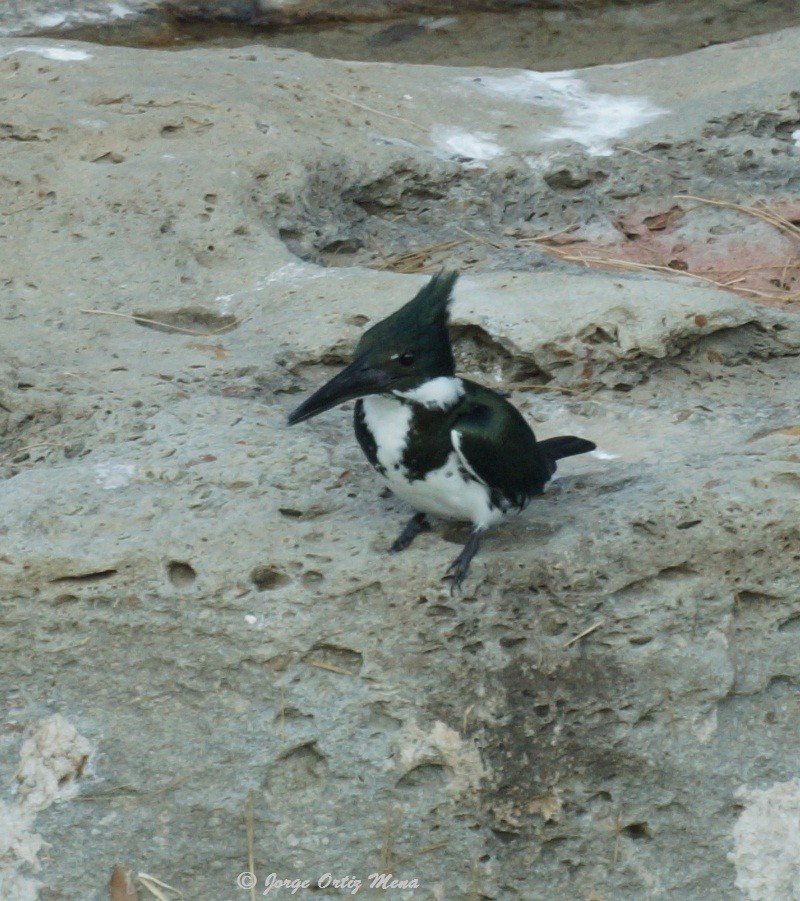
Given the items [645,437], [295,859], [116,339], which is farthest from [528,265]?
[295,859]

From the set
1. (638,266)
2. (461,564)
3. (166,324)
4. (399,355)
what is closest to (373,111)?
(638,266)

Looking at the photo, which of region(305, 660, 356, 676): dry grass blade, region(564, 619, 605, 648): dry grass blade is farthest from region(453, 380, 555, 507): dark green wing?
region(305, 660, 356, 676): dry grass blade

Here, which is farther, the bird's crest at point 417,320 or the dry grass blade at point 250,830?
the bird's crest at point 417,320

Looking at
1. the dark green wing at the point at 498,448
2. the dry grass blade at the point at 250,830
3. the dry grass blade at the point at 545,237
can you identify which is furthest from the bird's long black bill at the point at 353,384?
the dry grass blade at the point at 545,237

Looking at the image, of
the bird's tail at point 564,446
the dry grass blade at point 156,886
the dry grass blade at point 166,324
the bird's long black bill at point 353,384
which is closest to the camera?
the dry grass blade at point 156,886

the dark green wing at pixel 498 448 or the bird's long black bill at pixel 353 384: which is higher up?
the bird's long black bill at pixel 353 384

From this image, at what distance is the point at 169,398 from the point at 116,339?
0.46 metres

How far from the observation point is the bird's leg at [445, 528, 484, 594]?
265 centimetres

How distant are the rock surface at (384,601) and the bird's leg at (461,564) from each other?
0.03m

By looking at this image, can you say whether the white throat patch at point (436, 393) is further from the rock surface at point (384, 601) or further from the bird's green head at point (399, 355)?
the rock surface at point (384, 601)

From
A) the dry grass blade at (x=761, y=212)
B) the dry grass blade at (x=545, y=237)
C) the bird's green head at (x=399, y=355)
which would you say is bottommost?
the dry grass blade at (x=545, y=237)

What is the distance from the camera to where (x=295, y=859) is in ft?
Answer: 8.54

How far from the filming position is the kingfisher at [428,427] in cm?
274

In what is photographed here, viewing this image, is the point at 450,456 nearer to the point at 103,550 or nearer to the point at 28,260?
the point at 103,550
